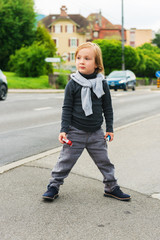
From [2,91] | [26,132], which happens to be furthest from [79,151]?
[2,91]

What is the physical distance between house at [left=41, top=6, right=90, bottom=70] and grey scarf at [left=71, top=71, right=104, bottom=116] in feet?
229

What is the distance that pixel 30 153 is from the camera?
6215mm

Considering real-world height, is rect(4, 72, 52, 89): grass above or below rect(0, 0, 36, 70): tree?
below

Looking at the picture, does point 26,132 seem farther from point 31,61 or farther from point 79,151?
point 31,61

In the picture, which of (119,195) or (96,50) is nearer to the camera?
(96,50)

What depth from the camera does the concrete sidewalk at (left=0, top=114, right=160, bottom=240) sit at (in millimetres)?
2994

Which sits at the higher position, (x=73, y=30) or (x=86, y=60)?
(x=73, y=30)

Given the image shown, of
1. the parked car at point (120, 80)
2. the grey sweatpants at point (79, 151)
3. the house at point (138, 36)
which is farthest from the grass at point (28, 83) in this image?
the house at point (138, 36)

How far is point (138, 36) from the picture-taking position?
103m

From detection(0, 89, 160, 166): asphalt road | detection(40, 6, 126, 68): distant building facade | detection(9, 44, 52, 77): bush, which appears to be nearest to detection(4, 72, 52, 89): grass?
detection(9, 44, 52, 77): bush

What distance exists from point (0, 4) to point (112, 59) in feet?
50.7

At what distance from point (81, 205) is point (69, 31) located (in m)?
72.4

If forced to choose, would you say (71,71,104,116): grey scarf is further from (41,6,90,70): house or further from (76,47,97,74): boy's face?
(41,6,90,70): house

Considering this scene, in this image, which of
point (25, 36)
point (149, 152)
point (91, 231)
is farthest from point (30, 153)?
point (25, 36)
